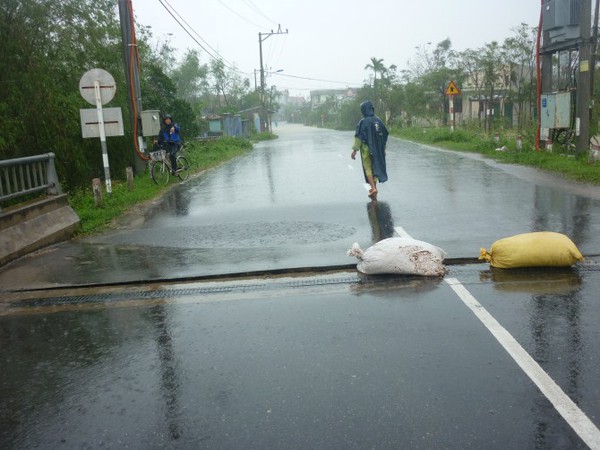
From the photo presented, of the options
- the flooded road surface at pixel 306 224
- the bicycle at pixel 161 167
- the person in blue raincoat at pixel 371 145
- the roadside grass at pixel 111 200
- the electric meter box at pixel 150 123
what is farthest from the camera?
the bicycle at pixel 161 167

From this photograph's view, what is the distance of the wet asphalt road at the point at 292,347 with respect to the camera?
10.8 feet

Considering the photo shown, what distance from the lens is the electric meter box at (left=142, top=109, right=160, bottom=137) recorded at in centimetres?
1609

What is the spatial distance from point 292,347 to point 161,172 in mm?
13207

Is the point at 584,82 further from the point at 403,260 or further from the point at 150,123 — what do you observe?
the point at 403,260

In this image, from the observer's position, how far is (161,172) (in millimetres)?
16859

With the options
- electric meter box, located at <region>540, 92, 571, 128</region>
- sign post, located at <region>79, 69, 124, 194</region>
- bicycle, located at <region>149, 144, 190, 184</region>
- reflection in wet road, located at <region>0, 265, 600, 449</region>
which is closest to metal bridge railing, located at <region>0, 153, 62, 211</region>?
sign post, located at <region>79, 69, 124, 194</region>

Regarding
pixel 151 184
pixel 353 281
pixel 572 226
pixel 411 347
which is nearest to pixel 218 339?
→ pixel 411 347

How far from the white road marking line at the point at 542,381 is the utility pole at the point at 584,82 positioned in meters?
12.2

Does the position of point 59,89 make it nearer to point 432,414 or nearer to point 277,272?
point 277,272

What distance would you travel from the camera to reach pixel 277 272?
6.71 meters

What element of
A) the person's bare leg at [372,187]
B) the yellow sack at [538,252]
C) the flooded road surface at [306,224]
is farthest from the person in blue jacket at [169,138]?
the yellow sack at [538,252]

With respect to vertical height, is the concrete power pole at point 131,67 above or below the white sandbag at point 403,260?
above

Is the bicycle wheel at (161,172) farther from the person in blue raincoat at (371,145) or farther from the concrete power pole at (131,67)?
the person in blue raincoat at (371,145)

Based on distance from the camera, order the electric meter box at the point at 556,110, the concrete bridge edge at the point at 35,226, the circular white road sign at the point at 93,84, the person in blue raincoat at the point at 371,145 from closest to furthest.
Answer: the concrete bridge edge at the point at 35,226 → the person in blue raincoat at the point at 371,145 → the circular white road sign at the point at 93,84 → the electric meter box at the point at 556,110
